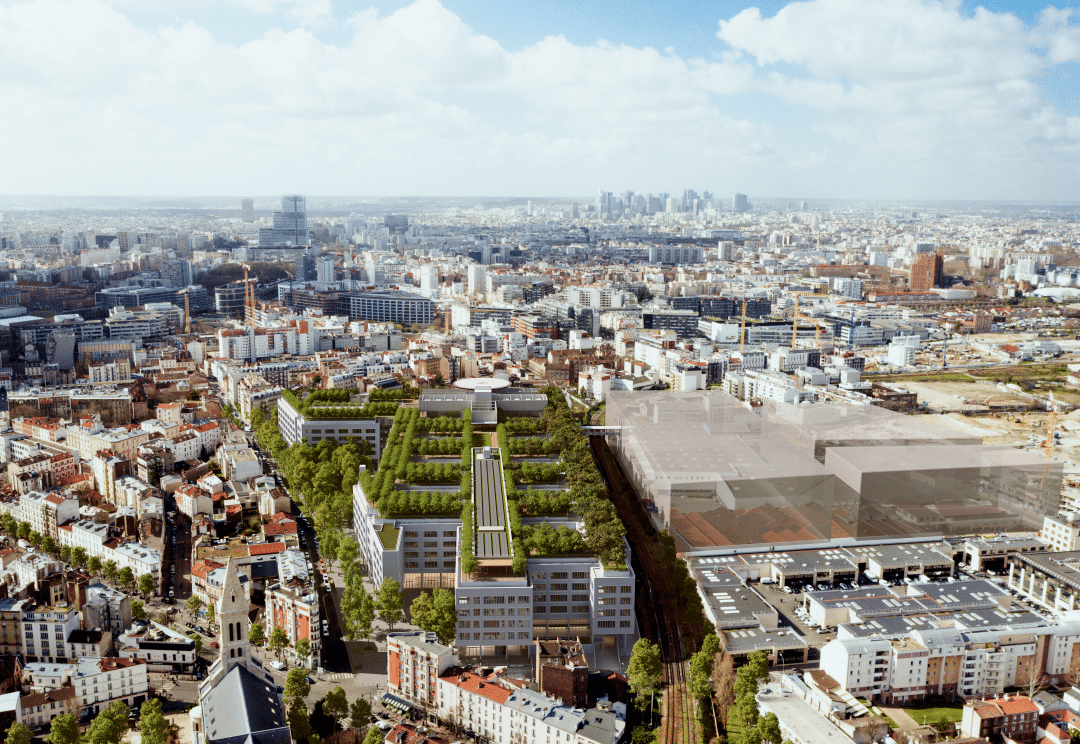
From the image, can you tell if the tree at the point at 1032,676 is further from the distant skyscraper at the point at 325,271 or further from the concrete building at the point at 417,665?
the distant skyscraper at the point at 325,271

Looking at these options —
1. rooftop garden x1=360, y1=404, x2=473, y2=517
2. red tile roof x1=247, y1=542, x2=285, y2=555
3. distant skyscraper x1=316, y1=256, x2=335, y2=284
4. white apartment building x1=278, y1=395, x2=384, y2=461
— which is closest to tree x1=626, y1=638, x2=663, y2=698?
rooftop garden x1=360, y1=404, x2=473, y2=517

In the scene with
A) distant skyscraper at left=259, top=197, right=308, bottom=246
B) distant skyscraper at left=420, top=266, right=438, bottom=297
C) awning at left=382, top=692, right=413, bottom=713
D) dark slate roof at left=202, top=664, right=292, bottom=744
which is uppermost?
distant skyscraper at left=259, top=197, right=308, bottom=246

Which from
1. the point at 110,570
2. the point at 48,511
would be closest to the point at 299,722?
the point at 110,570

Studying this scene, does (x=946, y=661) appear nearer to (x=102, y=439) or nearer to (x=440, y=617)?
(x=440, y=617)

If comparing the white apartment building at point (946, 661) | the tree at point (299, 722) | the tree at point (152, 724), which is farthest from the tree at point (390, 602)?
the white apartment building at point (946, 661)

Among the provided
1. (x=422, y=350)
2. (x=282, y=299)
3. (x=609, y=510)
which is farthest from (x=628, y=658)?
(x=282, y=299)

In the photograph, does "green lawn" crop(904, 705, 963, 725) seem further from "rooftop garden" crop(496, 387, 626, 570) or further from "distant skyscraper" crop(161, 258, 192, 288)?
"distant skyscraper" crop(161, 258, 192, 288)
